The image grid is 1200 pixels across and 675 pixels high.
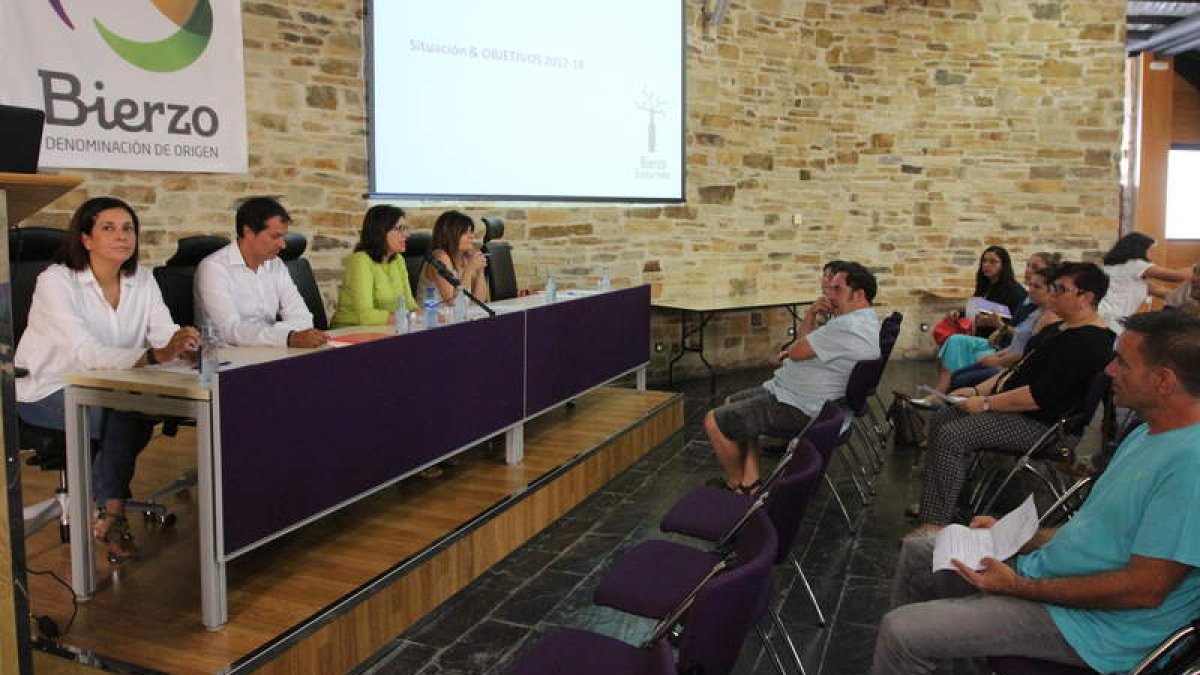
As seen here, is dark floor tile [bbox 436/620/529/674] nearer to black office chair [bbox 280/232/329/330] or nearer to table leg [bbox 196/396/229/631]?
table leg [bbox 196/396/229/631]

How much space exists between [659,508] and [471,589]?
124 cm

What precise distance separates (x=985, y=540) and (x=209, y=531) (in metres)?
2.10

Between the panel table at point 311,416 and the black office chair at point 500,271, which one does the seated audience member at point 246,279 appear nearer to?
the panel table at point 311,416

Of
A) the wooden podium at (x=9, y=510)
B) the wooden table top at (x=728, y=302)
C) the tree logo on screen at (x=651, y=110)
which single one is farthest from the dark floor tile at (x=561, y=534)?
the tree logo on screen at (x=651, y=110)

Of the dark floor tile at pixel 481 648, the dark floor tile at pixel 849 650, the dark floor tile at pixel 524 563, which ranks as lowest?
the dark floor tile at pixel 849 650

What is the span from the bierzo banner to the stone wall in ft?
10.6

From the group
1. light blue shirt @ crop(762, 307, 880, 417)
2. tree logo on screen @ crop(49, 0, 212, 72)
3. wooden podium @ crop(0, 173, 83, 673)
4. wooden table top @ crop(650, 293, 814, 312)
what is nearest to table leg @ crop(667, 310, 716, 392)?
wooden table top @ crop(650, 293, 814, 312)

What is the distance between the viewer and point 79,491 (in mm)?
2701

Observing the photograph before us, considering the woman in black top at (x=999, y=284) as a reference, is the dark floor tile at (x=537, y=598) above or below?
below

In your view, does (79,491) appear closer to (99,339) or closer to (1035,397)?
(99,339)

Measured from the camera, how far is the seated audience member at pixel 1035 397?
366cm

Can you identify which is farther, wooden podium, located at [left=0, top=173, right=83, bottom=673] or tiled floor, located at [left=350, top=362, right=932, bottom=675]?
tiled floor, located at [left=350, top=362, right=932, bottom=675]

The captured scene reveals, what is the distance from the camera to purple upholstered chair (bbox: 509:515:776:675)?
1.75 m

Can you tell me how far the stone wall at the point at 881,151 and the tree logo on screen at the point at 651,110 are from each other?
1.31 feet
